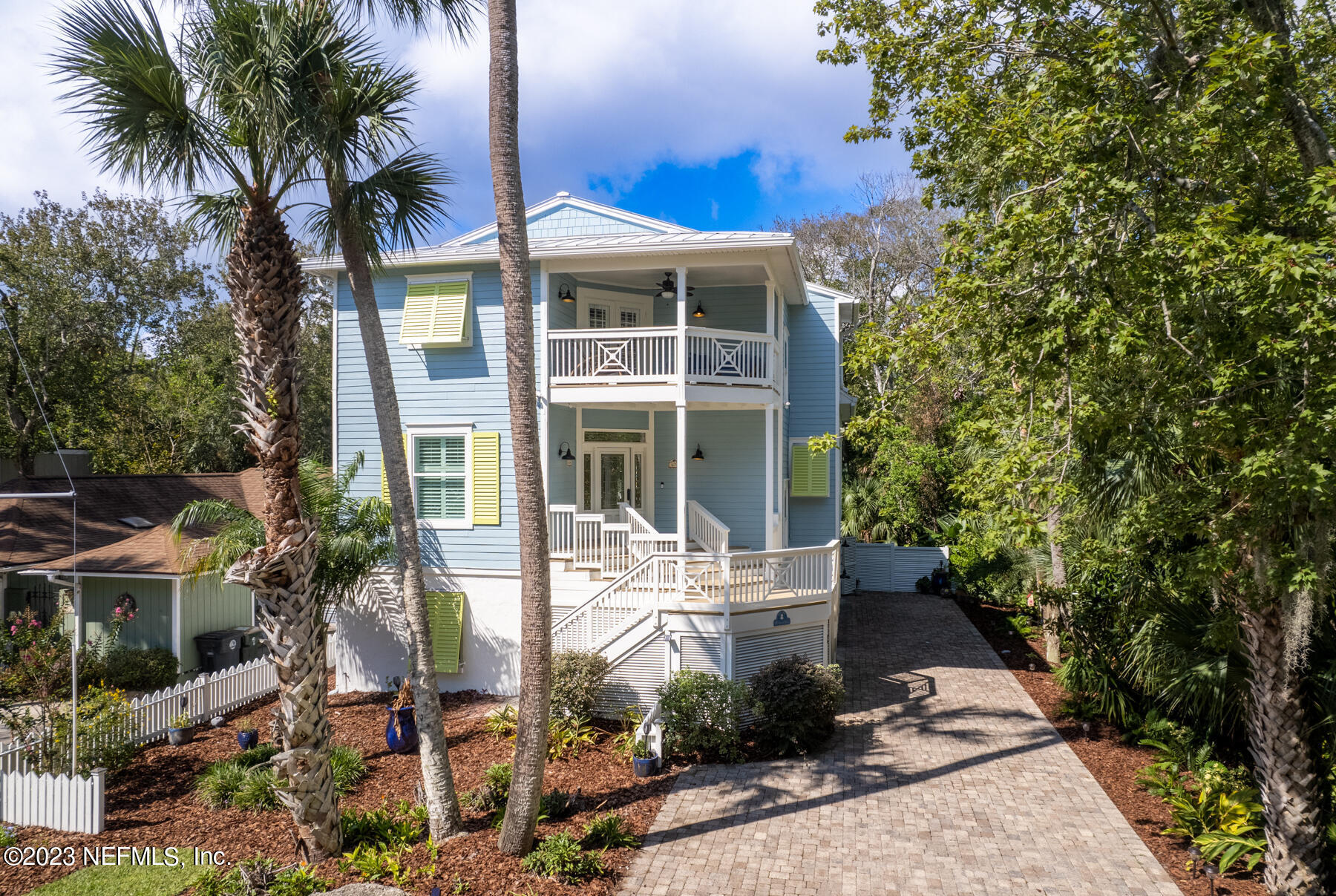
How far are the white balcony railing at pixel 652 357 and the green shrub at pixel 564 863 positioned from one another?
23.8ft

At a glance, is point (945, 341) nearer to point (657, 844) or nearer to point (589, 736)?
point (657, 844)

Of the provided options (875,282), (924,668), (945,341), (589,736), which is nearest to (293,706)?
(589,736)

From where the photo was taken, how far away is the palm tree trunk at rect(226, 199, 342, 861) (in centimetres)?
696

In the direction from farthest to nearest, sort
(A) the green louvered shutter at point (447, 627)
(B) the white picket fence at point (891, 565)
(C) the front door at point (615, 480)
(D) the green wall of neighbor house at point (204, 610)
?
(B) the white picket fence at point (891, 565) < (C) the front door at point (615, 480) < (D) the green wall of neighbor house at point (204, 610) < (A) the green louvered shutter at point (447, 627)

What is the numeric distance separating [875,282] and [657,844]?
1136 inches

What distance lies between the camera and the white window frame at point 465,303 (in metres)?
13.1

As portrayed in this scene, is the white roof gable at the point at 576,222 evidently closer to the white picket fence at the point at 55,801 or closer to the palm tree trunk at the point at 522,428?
the palm tree trunk at the point at 522,428

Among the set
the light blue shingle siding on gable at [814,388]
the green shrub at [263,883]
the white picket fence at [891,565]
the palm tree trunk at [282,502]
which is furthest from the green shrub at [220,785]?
the white picket fence at [891,565]

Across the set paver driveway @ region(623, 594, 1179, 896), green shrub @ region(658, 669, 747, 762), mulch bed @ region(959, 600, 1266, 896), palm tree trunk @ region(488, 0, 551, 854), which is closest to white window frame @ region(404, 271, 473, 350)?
palm tree trunk @ region(488, 0, 551, 854)

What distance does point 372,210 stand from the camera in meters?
7.92

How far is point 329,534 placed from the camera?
11.8 meters

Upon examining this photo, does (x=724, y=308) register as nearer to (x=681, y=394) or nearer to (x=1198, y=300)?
(x=681, y=394)

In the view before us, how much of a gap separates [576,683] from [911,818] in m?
4.73

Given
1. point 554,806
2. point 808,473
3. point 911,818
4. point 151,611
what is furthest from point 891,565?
point 151,611
